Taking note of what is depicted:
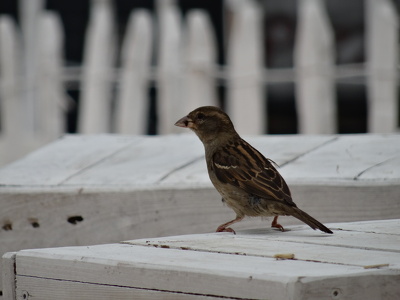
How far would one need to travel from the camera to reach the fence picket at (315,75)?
6.73 meters

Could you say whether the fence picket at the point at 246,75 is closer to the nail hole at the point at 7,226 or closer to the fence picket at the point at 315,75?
the fence picket at the point at 315,75

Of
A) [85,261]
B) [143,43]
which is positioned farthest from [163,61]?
[85,261]

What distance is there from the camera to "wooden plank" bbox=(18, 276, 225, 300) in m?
2.34

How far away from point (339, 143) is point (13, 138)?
4140 millimetres

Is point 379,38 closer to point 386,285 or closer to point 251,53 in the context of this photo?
point 251,53

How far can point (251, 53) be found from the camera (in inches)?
280

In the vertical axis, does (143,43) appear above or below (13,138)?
above

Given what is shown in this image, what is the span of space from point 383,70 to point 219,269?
473 centimetres

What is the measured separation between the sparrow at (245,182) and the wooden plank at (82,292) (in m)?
0.98

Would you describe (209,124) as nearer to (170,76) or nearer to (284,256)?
(284,256)

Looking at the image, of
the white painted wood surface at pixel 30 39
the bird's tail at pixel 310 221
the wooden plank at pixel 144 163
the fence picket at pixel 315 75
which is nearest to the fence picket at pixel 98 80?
the fence picket at pixel 315 75

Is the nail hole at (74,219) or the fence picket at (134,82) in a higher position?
the fence picket at (134,82)

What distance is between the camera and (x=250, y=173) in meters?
3.75

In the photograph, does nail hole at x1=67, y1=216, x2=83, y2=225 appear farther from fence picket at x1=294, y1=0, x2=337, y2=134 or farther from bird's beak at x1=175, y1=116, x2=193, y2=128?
fence picket at x1=294, y1=0, x2=337, y2=134
